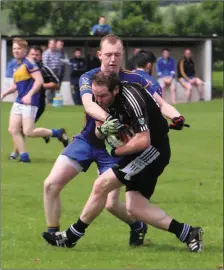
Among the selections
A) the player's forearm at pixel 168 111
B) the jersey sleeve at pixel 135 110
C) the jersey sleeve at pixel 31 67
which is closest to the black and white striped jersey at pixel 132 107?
the jersey sleeve at pixel 135 110

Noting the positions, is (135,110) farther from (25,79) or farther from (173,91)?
(173,91)

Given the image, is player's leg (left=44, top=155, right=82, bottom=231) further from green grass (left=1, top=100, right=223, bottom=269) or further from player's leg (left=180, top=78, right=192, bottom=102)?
player's leg (left=180, top=78, right=192, bottom=102)

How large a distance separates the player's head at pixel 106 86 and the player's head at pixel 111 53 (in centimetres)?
34

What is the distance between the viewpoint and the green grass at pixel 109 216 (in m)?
8.37

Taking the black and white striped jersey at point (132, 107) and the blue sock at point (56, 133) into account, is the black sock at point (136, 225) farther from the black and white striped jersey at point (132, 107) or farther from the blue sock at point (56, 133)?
the blue sock at point (56, 133)

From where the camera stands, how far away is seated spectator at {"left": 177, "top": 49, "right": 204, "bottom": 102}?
108ft

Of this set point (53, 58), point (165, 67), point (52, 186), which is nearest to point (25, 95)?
point (52, 186)

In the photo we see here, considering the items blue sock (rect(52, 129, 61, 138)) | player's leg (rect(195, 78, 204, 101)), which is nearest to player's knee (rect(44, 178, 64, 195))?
blue sock (rect(52, 129, 61, 138))

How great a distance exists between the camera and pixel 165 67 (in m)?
32.2

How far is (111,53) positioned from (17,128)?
26.7 ft

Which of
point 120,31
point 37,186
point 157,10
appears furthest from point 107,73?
point 157,10

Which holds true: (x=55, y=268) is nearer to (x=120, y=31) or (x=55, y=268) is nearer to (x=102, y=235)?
(x=102, y=235)

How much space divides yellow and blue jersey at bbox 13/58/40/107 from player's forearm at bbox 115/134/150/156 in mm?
7849

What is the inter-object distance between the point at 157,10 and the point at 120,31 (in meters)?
3.34
